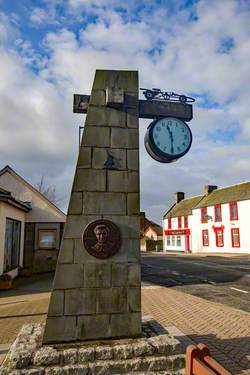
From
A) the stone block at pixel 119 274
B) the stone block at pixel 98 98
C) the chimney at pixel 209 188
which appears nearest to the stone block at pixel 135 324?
the stone block at pixel 119 274

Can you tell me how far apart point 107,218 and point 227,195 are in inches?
1429

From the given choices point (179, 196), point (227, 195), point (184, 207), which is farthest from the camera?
point (179, 196)

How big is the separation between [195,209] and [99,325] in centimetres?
4068

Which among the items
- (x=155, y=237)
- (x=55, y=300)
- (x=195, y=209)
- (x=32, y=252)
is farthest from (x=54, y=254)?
(x=155, y=237)

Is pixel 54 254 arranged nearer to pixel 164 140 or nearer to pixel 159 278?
pixel 159 278

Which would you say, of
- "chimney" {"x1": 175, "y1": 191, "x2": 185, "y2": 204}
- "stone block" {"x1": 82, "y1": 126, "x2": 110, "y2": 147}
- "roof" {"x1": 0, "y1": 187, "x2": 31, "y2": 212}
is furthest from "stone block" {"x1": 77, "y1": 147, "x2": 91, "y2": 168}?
"chimney" {"x1": 175, "y1": 191, "x2": 185, "y2": 204}

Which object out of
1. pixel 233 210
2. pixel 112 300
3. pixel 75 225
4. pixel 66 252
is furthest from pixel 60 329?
pixel 233 210

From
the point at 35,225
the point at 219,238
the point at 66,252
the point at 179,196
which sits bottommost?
the point at 66,252

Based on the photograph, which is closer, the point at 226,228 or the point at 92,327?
the point at 92,327

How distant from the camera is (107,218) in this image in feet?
16.9

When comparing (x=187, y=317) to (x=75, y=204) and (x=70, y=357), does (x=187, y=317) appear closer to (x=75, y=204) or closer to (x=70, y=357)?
(x=70, y=357)

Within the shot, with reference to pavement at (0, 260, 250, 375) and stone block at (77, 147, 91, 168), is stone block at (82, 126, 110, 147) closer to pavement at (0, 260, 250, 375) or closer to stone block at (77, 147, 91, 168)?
stone block at (77, 147, 91, 168)

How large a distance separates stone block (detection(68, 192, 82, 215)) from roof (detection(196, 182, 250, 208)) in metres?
32.7

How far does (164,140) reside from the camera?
19.1 ft
